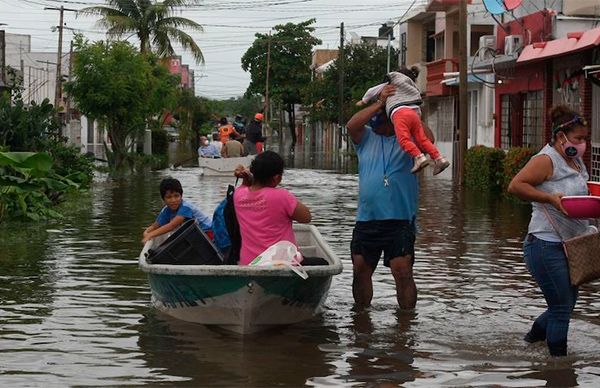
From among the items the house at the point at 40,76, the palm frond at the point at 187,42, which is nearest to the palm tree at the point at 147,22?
the palm frond at the point at 187,42

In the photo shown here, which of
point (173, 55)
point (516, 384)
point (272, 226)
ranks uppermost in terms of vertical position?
point (173, 55)

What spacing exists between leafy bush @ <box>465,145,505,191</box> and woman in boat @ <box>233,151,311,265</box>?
823 inches

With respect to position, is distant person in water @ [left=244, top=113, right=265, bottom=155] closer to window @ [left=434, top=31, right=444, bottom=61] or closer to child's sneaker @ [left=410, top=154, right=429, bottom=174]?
window @ [left=434, top=31, right=444, bottom=61]

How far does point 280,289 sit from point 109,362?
1431 millimetres

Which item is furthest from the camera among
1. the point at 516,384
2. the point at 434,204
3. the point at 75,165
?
the point at 75,165

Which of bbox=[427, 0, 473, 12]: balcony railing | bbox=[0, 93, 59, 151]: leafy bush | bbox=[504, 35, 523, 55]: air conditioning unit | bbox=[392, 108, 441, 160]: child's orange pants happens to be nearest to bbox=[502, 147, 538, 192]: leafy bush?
bbox=[504, 35, 523, 55]: air conditioning unit

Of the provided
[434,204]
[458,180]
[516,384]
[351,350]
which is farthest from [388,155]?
[458,180]

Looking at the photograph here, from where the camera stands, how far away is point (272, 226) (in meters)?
9.91

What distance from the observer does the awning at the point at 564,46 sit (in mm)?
23959

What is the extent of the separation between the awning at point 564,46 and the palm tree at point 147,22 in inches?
1139

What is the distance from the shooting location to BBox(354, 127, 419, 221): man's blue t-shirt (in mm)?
10461

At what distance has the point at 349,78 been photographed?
259 feet

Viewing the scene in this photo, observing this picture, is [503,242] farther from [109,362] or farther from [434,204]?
[109,362]

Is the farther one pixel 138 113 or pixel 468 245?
pixel 138 113
